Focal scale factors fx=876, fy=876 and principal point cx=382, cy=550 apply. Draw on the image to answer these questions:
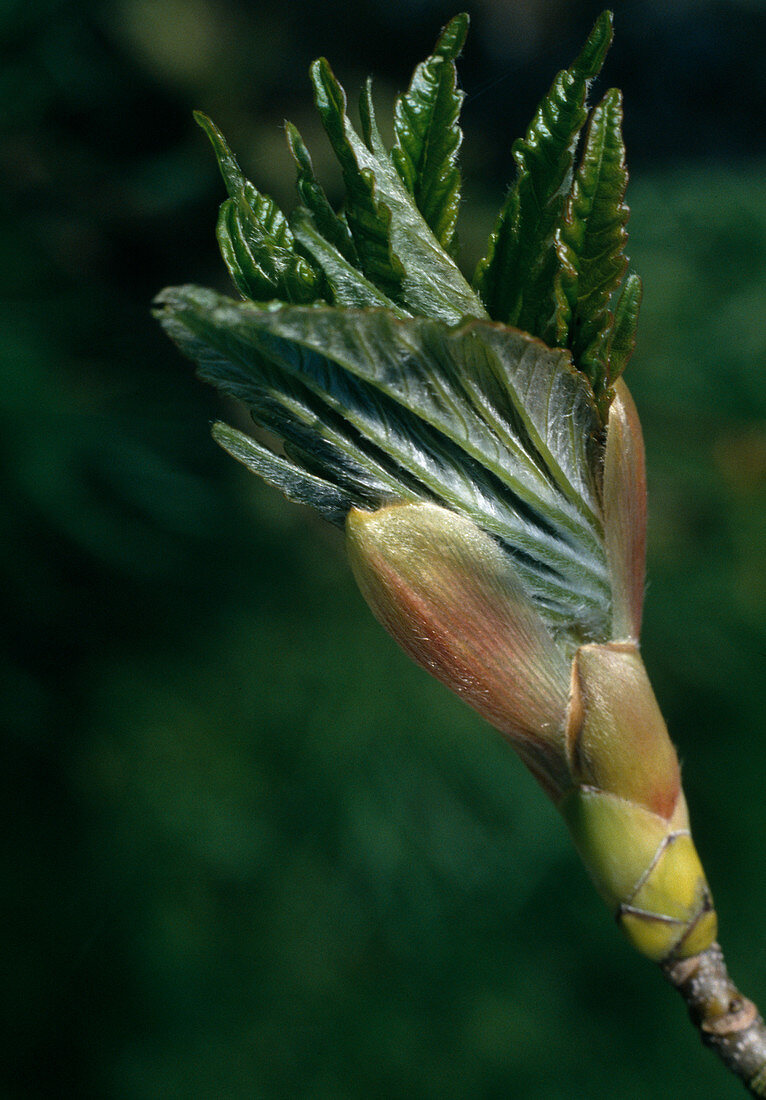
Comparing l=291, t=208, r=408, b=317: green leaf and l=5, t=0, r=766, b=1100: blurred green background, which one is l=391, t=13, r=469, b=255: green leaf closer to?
l=291, t=208, r=408, b=317: green leaf

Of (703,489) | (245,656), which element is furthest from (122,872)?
(703,489)

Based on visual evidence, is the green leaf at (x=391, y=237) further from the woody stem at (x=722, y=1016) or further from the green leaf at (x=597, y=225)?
the woody stem at (x=722, y=1016)

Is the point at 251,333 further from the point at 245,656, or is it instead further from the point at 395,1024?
the point at 395,1024

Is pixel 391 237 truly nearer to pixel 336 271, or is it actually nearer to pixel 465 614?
pixel 336 271

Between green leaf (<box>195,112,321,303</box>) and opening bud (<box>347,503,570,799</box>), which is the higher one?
green leaf (<box>195,112,321,303</box>)

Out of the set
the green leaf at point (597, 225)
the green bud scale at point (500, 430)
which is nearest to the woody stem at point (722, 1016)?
the green bud scale at point (500, 430)

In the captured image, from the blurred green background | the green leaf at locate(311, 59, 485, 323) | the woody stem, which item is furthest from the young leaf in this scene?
the blurred green background
